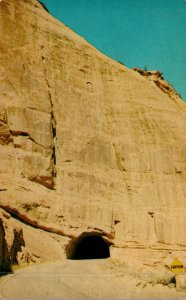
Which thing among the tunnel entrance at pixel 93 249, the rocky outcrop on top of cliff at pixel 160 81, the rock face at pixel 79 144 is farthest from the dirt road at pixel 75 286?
the rocky outcrop on top of cliff at pixel 160 81

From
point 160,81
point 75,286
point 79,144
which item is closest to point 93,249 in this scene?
point 79,144

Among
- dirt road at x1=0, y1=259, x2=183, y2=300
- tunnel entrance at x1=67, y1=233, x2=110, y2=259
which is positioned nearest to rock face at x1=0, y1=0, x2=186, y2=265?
dirt road at x1=0, y1=259, x2=183, y2=300

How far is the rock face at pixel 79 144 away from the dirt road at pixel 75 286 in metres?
3.74

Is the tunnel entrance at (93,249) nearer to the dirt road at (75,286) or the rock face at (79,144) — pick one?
the rock face at (79,144)

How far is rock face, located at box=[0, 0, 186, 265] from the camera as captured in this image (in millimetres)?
19219

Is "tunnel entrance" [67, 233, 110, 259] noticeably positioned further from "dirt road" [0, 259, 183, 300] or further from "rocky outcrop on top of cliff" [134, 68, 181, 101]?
"rocky outcrop on top of cliff" [134, 68, 181, 101]

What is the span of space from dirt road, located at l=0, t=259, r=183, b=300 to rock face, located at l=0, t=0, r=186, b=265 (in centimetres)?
374

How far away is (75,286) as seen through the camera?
1243 cm

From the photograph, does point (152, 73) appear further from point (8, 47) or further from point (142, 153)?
point (8, 47)

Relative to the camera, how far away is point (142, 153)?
24047 millimetres

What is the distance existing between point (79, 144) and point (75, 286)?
1084cm

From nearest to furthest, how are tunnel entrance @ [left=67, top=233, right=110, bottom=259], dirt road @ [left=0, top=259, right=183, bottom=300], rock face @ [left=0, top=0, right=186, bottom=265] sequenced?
dirt road @ [left=0, top=259, right=183, bottom=300] → rock face @ [left=0, top=0, right=186, bottom=265] → tunnel entrance @ [left=67, top=233, right=110, bottom=259]

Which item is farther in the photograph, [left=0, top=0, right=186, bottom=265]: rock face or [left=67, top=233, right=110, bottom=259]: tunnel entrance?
[left=67, top=233, right=110, bottom=259]: tunnel entrance

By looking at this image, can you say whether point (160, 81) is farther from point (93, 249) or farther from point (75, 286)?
point (75, 286)
